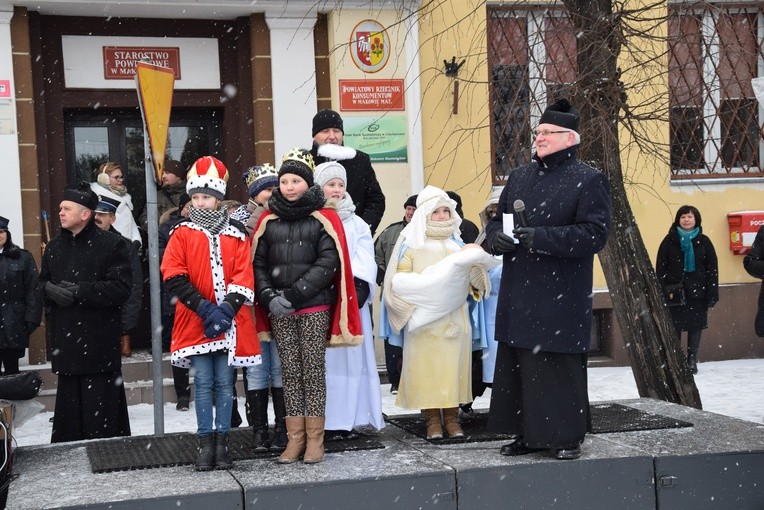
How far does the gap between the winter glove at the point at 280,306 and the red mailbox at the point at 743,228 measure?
8.62 meters

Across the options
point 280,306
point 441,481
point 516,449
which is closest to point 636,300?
point 516,449

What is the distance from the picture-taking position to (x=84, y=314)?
7.39 meters

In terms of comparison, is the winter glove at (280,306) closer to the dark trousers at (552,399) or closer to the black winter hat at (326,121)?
the dark trousers at (552,399)

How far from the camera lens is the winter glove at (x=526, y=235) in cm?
613

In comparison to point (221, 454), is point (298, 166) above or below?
above

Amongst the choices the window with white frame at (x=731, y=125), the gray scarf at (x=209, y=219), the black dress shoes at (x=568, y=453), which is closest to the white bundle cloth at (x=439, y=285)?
the black dress shoes at (x=568, y=453)

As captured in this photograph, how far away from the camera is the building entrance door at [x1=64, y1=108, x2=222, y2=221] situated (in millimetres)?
12234

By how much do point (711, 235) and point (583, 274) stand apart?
25.4ft

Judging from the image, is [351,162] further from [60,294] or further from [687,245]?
[687,245]

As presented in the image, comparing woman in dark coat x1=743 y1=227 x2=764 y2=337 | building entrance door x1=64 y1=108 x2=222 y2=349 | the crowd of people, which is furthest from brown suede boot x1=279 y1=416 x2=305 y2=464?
building entrance door x1=64 y1=108 x2=222 y2=349

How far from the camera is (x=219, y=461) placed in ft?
20.4

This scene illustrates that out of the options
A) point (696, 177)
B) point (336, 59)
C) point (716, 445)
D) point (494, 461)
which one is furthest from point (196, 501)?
point (696, 177)

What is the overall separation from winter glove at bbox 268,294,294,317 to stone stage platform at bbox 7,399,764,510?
850 millimetres

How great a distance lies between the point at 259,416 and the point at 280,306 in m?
0.88
